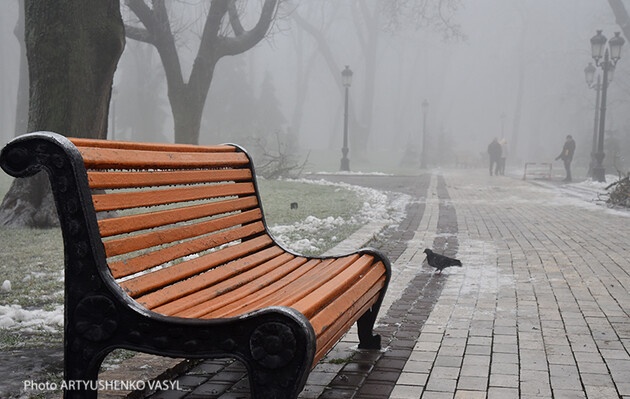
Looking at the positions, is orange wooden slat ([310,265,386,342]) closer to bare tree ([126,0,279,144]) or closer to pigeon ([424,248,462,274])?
pigeon ([424,248,462,274])

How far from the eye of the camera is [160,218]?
2.87 metres

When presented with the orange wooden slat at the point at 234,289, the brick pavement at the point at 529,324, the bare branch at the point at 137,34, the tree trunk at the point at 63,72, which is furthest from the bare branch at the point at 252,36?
the orange wooden slat at the point at 234,289

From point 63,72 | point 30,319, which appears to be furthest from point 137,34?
point 30,319

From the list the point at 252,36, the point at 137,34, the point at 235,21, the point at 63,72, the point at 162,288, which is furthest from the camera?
the point at 235,21

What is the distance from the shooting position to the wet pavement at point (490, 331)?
3.19 metres

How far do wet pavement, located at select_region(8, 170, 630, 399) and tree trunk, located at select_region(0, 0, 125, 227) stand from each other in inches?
147

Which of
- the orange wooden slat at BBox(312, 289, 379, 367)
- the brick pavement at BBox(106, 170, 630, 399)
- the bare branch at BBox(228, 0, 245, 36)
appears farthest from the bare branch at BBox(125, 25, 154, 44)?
the orange wooden slat at BBox(312, 289, 379, 367)

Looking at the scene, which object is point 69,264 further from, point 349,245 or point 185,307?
point 349,245

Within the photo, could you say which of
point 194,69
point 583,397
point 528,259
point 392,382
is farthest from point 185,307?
point 194,69

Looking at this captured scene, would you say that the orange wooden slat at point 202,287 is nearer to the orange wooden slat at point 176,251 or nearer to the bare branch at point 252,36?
the orange wooden slat at point 176,251

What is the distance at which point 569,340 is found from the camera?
155 inches

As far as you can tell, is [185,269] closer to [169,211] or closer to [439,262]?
[169,211]

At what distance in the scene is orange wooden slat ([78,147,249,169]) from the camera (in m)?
2.51

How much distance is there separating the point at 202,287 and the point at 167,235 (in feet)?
0.87
